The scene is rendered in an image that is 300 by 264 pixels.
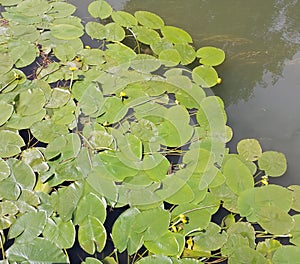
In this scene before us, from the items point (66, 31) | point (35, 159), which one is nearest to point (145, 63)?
point (66, 31)

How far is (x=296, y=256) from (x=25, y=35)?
1230 millimetres

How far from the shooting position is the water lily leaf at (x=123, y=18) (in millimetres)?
1597

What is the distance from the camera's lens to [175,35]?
157cm

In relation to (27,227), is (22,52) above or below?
above

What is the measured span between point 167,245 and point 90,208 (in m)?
0.23

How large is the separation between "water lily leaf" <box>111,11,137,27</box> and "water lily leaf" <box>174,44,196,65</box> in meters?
0.23

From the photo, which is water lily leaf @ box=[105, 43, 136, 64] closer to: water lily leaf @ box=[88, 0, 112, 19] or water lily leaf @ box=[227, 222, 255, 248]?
water lily leaf @ box=[88, 0, 112, 19]

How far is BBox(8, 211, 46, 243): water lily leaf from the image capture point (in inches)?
38.7

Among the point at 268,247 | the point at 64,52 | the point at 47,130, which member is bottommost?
the point at 268,247

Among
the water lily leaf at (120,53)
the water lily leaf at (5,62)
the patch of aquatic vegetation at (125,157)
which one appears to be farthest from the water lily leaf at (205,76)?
the water lily leaf at (5,62)

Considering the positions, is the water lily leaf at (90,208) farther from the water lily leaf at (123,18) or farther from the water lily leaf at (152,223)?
the water lily leaf at (123,18)

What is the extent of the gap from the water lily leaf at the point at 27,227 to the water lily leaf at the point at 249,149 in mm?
647

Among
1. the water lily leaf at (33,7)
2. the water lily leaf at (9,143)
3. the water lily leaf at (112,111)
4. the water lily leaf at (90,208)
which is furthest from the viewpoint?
the water lily leaf at (33,7)

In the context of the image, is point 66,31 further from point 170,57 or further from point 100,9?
point 170,57
